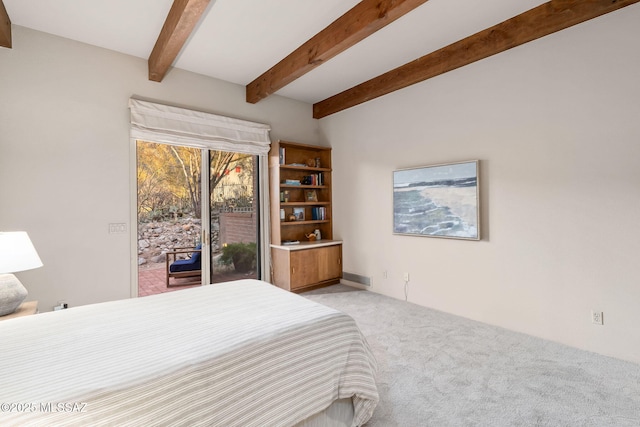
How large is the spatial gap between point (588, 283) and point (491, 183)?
116 centimetres

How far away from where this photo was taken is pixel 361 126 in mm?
4305

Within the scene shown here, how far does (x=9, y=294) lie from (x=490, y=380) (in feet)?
10.6

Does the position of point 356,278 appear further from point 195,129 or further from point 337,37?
point 337,37

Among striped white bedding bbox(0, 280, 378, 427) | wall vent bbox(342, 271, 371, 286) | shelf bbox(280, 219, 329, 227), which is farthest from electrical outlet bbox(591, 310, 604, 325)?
shelf bbox(280, 219, 329, 227)

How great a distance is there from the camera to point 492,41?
281 centimetres

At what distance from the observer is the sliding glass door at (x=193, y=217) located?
343cm

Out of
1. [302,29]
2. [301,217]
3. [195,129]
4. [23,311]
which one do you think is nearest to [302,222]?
[301,217]

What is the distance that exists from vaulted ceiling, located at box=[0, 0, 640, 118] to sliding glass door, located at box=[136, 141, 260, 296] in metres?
1.01

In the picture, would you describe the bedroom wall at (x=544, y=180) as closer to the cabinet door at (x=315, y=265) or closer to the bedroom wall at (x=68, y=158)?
the cabinet door at (x=315, y=265)

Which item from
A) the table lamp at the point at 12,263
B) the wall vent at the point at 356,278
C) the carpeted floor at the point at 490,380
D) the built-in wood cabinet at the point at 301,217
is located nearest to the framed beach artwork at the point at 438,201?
the wall vent at the point at 356,278

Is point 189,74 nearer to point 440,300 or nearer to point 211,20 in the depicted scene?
point 211,20

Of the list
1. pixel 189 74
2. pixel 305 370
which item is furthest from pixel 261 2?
pixel 305 370

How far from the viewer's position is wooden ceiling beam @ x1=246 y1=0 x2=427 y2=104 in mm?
2205

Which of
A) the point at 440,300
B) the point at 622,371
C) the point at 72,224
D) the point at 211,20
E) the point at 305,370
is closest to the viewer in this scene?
the point at 305,370
